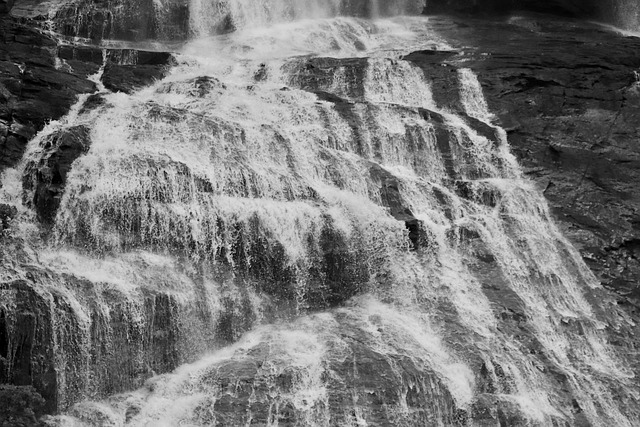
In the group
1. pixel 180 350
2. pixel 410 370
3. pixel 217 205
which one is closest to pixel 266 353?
pixel 180 350

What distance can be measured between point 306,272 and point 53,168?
574 cm

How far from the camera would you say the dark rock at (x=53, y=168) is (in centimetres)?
1670

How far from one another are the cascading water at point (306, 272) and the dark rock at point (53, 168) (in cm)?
16

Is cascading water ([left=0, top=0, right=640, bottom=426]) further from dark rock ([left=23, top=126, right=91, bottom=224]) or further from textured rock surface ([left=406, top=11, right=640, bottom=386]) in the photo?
textured rock surface ([left=406, top=11, right=640, bottom=386])

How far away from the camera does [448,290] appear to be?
17141 mm

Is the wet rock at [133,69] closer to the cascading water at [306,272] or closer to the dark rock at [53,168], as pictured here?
the cascading water at [306,272]

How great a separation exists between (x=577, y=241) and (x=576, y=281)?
1446 mm

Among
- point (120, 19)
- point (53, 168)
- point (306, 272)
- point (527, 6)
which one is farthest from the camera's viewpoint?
point (527, 6)

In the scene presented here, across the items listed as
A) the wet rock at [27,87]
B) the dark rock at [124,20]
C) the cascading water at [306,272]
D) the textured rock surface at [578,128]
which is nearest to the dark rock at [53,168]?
the cascading water at [306,272]

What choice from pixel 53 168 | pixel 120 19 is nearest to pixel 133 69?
pixel 120 19

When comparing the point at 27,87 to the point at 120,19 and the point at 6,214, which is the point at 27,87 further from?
the point at 120,19

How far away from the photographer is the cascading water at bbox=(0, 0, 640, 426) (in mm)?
13852

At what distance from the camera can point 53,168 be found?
17422 mm

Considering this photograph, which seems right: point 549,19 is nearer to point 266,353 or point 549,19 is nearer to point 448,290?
point 448,290
